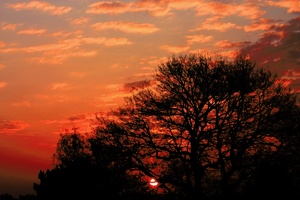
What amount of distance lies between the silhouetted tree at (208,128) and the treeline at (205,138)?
8cm

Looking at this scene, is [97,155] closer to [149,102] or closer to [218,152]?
[149,102]

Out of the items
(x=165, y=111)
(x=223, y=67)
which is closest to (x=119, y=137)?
(x=165, y=111)

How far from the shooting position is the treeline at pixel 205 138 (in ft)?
104

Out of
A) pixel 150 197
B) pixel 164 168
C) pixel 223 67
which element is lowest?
pixel 150 197

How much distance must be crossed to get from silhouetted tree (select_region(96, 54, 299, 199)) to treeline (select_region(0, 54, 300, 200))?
3.1 inches

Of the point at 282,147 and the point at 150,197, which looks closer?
the point at 282,147

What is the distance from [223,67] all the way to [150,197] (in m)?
12.3

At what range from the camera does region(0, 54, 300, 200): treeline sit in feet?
104

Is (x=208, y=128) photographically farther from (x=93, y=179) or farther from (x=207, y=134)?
(x=93, y=179)

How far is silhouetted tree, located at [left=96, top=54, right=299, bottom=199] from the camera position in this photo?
31953 mm

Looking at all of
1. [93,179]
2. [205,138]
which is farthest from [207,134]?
[93,179]

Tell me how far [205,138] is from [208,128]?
104cm

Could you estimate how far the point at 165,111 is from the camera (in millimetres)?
33469

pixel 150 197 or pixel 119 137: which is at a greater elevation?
pixel 119 137
